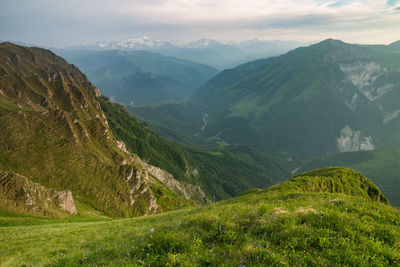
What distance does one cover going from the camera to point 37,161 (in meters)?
66.1

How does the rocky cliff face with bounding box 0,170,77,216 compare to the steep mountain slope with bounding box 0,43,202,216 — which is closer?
the rocky cliff face with bounding box 0,170,77,216

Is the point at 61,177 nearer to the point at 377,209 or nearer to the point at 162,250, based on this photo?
the point at 162,250

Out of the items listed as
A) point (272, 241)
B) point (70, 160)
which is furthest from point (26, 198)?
point (272, 241)

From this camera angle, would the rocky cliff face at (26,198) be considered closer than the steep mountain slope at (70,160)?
Yes

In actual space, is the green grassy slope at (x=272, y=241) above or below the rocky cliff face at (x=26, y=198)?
above

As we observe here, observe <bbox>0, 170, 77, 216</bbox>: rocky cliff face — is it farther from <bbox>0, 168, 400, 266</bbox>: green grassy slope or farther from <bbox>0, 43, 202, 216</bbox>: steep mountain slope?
<bbox>0, 168, 400, 266</bbox>: green grassy slope

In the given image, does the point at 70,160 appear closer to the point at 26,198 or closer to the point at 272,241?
the point at 26,198

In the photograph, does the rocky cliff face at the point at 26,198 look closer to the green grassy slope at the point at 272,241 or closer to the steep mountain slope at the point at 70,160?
the steep mountain slope at the point at 70,160

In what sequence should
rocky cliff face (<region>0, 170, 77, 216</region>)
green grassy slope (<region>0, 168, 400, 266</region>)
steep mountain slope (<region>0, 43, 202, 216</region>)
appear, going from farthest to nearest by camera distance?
steep mountain slope (<region>0, 43, 202, 216</region>), rocky cliff face (<region>0, 170, 77, 216</region>), green grassy slope (<region>0, 168, 400, 266</region>)

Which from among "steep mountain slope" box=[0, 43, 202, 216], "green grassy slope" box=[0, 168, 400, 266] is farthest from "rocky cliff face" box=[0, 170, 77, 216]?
"green grassy slope" box=[0, 168, 400, 266]

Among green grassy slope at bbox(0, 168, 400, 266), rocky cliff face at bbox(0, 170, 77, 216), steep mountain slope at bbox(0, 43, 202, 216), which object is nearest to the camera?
green grassy slope at bbox(0, 168, 400, 266)

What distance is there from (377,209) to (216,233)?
31.3ft

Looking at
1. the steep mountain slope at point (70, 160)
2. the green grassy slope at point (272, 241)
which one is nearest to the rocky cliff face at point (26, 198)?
the steep mountain slope at point (70, 160)

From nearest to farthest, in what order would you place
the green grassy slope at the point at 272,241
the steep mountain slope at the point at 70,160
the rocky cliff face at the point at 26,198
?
the green grassy slope at the point at 272,241 < the rocky cliff face at the point at 26,198 < the steep mountain slope at the point at 70,160
